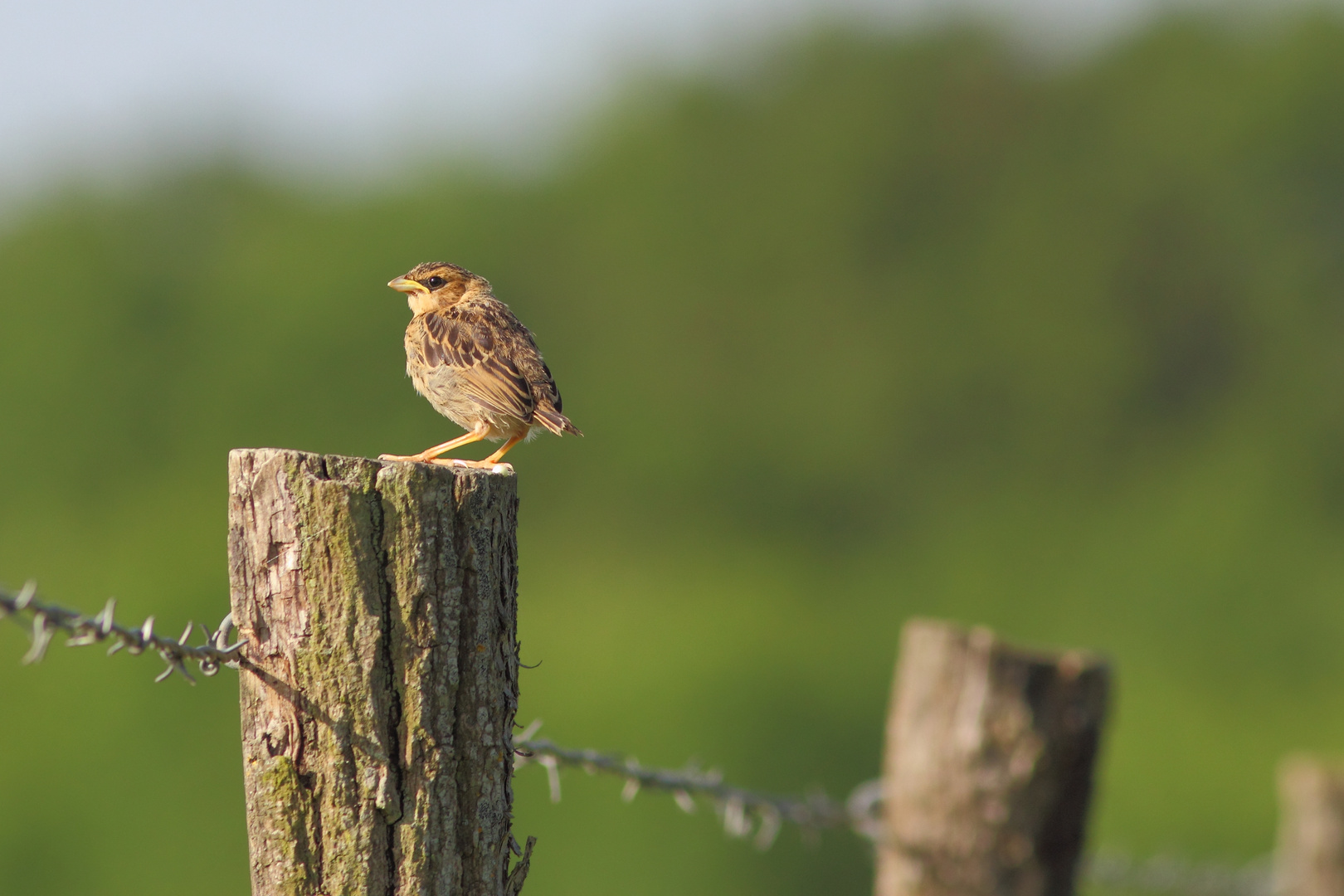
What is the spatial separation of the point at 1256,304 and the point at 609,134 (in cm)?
2236

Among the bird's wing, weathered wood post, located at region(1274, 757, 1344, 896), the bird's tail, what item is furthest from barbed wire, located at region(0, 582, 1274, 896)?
the bird's wing

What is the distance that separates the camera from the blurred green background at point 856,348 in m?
43.3

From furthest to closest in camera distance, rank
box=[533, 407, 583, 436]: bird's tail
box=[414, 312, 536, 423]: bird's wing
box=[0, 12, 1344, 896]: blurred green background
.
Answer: box=[0, 12, 1344, 896]: blurred green background → box=[414, 312, 536, 423]: bird's wing → box=[533, 407, 583, 436]: bird's tail

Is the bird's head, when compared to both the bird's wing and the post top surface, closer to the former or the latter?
the bird's wing

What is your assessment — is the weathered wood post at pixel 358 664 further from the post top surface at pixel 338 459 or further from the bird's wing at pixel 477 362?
the bird's wing at pixel 477 362

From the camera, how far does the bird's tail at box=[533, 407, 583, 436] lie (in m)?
6.09

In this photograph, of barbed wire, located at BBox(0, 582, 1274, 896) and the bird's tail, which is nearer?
barbed wire, located at BBox(0, 582, 1274, 896)

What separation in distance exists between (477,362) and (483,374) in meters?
0.13

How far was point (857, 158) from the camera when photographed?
57875mm

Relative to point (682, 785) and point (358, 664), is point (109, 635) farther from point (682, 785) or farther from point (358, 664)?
point (682, 785)

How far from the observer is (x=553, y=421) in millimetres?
6172

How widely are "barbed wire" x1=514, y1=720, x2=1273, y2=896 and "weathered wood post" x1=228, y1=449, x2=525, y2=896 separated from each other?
0.40 metres

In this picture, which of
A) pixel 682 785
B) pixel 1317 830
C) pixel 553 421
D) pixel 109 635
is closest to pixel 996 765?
pixel 682 785

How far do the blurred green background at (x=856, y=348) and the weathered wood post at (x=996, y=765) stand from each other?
971 inches
